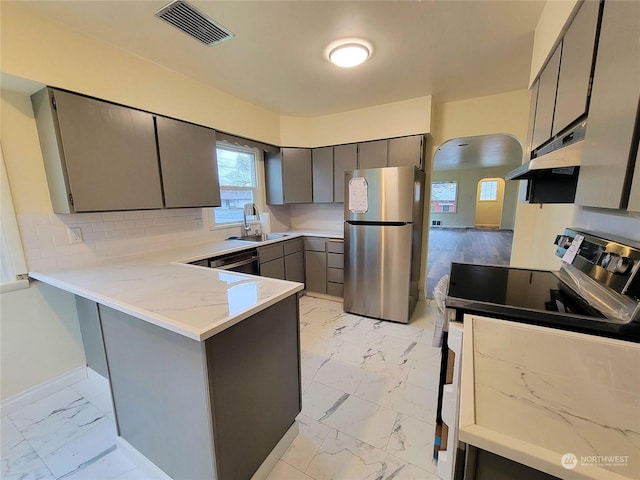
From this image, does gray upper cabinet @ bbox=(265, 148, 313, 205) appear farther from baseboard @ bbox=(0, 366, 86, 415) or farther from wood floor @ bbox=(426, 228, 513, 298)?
baseboard @ bbox=(0, 366, 86, 415)

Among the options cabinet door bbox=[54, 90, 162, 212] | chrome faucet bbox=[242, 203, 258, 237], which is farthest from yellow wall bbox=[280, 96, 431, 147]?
cabinet door bbox=[54, 90, 162, 212]

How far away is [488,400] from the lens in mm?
596

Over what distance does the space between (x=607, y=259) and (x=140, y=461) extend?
7.87ft

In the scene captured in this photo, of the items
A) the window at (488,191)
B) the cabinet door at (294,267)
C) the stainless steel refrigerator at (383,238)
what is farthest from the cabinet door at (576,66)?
the window at (488,191)

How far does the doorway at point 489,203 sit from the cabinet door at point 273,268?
10.2m

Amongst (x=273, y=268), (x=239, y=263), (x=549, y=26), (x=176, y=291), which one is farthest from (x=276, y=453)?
(x=549, y=26)

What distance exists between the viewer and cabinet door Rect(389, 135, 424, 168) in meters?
2.98

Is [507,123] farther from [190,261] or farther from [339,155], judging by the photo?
[190,261]

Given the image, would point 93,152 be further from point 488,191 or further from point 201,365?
point 488,191

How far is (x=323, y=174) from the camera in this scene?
360cm

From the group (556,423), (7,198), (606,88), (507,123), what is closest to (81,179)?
(7,198)

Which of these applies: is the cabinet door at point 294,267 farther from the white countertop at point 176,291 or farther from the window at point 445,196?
Answer: the window at point 445,196

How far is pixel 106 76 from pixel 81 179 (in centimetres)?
77

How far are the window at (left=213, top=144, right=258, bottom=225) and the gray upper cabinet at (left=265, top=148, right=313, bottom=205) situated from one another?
23cm
